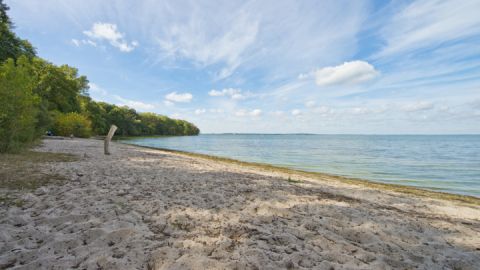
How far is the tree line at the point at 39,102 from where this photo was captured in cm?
1032

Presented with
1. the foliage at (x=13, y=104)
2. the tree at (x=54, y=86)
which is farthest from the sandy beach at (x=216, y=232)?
the tree at (x=54, y=86)

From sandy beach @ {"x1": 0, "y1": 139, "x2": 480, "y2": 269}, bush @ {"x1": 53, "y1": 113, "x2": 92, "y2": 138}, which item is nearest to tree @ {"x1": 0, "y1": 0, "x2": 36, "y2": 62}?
bush @ {"x1": 53, "y1": 113, "x2": 92, "y2": 138}

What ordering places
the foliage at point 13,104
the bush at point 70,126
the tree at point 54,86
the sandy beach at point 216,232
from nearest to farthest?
1. the sandy beach at point 216,232
2. the foliage at point 13,104
3. the bush at point 70,126
4. the tree at point 54,86

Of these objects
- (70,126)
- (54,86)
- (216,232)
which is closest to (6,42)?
(70,126)

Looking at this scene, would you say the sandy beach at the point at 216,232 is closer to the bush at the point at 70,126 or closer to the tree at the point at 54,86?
the bush at the point at 70,126

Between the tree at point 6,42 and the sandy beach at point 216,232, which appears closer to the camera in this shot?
the sandy beach at point 216,232

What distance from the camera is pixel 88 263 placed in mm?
2682

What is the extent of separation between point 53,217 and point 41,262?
5.14 feet

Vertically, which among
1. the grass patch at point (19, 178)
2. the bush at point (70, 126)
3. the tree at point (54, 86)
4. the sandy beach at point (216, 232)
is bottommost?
the sandy beach at point (216, 232)

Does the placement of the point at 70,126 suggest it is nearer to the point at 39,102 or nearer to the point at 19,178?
the point at 39,102

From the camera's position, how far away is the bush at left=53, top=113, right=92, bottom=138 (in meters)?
33.6

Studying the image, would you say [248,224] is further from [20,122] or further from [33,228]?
[20,122]

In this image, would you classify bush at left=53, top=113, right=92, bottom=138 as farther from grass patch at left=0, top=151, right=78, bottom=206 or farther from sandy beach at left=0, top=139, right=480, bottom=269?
sandy beach at left=0, top=139, right=480, bottom=269

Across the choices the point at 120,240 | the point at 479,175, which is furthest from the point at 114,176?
the point at 479,175
